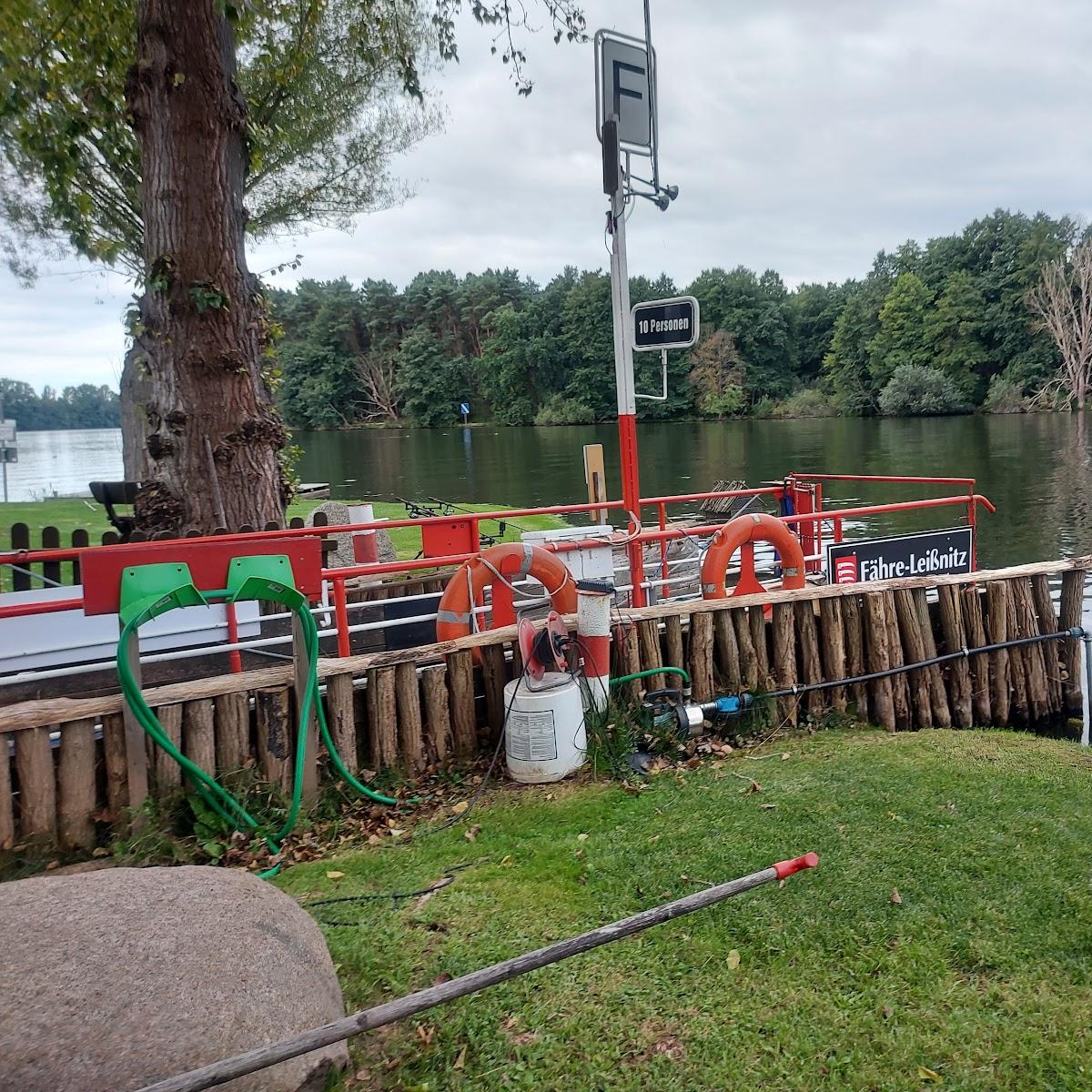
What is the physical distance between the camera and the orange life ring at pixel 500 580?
17.7 feet

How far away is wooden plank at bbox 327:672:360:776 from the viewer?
4.50m

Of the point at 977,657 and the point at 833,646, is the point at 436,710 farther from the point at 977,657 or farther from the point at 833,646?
the point at 977,657

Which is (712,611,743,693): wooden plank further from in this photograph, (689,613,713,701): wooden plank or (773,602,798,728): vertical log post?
(773,602,798,728): vertical log post

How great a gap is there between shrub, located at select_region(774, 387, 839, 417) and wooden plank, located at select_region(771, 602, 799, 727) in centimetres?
7648

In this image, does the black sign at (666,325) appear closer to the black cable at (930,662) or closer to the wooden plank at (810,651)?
the wooden plank at (810,651)

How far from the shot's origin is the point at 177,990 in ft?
7.61

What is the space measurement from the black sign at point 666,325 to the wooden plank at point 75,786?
433 centimetres

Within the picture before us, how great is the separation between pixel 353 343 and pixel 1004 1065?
106 meters

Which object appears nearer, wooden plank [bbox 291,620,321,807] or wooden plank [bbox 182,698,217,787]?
wooden plank [bbox 182,698,217,787]

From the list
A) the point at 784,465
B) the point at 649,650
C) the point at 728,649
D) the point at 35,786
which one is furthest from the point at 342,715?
the point at 784,465

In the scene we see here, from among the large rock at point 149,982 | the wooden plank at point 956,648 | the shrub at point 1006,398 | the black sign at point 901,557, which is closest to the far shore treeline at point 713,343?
the shrub at point 1006,398

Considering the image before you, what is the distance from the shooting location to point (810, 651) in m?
5.73

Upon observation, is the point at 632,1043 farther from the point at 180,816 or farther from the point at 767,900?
the point at 180,816

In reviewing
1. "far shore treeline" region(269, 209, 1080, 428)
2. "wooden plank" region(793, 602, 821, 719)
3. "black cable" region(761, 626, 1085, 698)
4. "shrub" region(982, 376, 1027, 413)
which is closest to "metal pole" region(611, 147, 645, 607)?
"wooden plank" region(793, 602, 821, 719)
